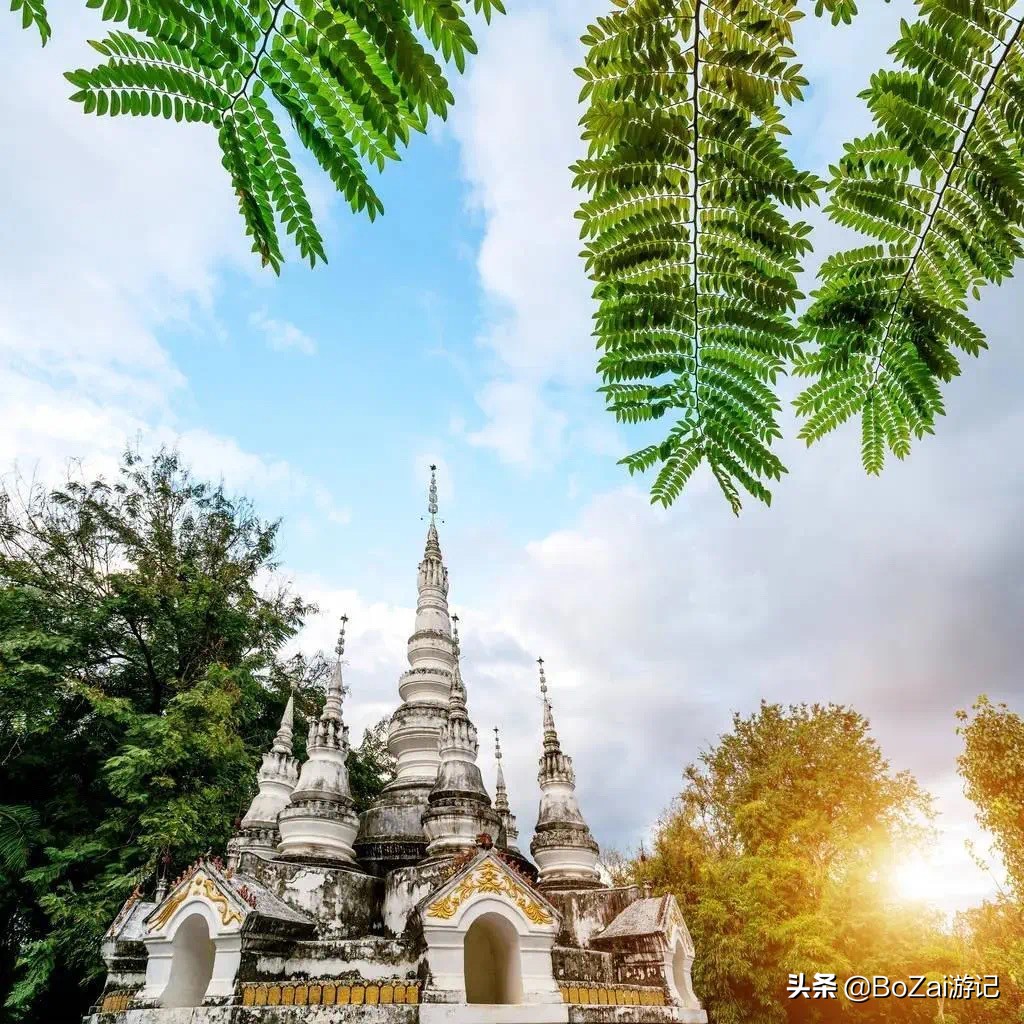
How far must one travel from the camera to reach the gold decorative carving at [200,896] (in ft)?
30.7

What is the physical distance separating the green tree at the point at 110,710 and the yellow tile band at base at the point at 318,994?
268 inches

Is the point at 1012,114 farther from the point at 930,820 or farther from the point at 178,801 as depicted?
the point at 930,820

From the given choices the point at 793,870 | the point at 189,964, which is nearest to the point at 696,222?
the point at 189,964

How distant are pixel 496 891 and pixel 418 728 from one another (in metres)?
5.97

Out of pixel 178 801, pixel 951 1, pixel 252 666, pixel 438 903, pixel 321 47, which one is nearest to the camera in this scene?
pixel 321 47

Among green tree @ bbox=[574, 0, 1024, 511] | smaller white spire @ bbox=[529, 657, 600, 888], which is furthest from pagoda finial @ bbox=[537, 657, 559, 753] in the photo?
green tree @ bbox=[574, 0, 1024, 511]

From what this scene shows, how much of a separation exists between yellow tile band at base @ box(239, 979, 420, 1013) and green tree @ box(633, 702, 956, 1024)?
42.5 ft

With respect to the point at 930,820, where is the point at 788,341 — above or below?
below

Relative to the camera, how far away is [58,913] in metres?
14.0

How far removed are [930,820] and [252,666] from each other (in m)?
22.9

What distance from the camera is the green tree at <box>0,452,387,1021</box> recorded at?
15023 millimetres

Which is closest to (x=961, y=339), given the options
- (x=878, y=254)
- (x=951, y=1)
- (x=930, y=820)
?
(x=878, y=254)

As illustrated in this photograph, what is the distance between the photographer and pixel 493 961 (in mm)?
11078

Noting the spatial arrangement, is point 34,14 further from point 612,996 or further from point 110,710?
point 110,710
